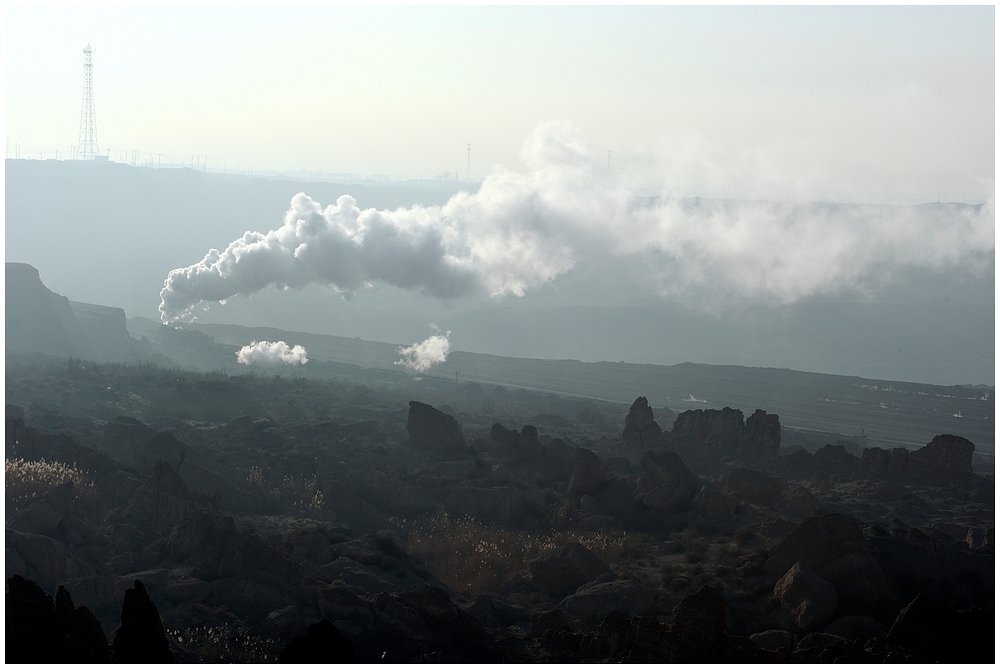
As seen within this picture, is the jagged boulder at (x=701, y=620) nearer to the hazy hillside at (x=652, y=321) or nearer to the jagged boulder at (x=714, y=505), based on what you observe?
the jagged boulder at (x=714, y=505)

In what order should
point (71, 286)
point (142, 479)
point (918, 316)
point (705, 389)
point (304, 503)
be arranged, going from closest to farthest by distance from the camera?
point (142, 479) < point (304, 503) < point (705, 389) < point (918, 316) < point (71, 286)

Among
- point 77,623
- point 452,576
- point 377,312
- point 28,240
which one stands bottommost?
point 452,576

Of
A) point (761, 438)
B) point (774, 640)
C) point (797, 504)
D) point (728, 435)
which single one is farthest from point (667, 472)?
point (774, 640)

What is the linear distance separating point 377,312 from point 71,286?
212 feet

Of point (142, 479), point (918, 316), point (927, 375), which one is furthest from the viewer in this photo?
point (918, 316)

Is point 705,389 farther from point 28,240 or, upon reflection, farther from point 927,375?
point 28,240

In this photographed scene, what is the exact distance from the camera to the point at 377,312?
14675 centimetres

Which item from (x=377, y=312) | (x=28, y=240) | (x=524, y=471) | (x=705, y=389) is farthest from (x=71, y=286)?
(x=524, y=471)

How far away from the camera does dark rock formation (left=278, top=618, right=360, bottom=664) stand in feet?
38.4

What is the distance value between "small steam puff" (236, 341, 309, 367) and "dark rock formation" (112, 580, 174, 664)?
57073 mm

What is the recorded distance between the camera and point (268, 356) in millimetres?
70438

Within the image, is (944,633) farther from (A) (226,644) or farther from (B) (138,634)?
(B) (138,634)

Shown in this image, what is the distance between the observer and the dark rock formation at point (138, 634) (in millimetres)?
11803

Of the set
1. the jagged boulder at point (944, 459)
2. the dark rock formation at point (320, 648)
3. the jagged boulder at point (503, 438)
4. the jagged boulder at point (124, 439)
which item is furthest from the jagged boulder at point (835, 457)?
the dark rock formation at point (320, 648)
